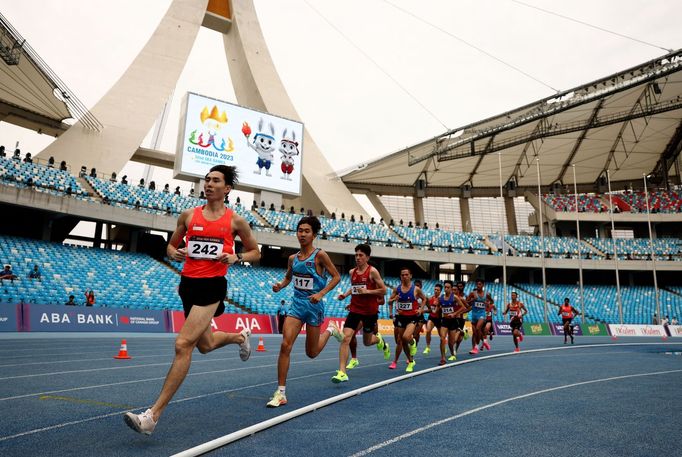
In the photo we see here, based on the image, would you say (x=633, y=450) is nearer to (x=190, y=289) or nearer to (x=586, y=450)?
(x=586, y=450)

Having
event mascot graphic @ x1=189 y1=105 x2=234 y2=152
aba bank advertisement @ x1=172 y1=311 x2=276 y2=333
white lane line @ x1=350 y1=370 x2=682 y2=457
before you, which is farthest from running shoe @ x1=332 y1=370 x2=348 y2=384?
event mascot graphic @ x1=189 y1=105 x2=234 y2=152

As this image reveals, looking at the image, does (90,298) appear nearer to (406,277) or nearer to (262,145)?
(262,145)

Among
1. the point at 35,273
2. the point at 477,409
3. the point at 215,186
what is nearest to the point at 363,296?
the point at 477,409

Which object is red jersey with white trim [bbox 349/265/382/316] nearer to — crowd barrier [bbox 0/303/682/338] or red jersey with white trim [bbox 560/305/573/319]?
crowd barrier [bbox 0/303/682/338]

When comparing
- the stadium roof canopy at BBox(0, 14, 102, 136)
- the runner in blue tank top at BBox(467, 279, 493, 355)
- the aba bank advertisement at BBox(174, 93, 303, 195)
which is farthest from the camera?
the aba bank advertisement at BBox(174, 93, 303, 195)

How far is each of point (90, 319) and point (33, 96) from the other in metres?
21.9

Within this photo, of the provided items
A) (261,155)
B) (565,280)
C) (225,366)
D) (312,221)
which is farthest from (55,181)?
(565,280)

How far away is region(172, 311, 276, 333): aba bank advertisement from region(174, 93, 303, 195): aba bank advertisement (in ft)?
38.2

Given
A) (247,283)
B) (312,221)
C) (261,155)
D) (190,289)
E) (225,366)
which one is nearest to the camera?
(190,289)

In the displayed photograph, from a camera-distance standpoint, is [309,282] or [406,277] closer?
[309,282]

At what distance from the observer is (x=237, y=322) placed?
898 inches

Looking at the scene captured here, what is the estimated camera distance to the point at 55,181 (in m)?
29.2

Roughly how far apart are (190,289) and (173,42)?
40.1 m

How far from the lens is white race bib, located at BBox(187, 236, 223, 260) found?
14.9ft
